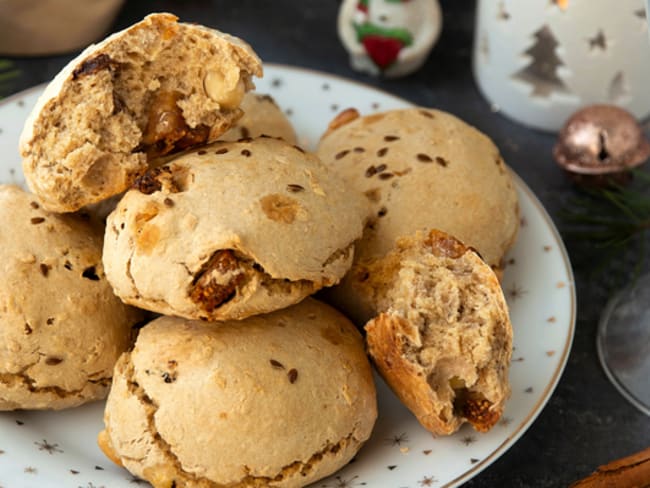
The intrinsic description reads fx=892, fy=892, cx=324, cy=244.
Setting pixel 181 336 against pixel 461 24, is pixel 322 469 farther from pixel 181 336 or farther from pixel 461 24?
pixel 461 24

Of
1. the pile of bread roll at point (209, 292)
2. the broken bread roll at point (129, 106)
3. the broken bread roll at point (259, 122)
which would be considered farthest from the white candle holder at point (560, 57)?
the broken bread roll at point (129, 106)

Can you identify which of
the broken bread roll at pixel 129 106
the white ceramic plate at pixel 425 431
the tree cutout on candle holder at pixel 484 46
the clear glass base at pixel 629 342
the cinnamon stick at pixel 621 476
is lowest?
the clear glass base at pixel 629 342

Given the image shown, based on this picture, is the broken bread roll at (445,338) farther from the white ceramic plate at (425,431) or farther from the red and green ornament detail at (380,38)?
the red and green ornament detail at (380,38)

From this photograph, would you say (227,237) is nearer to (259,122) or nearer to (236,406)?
(236,406)

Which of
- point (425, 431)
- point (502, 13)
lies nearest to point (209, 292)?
point (425, 431)

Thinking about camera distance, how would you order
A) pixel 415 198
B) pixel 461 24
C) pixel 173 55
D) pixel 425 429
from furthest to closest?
pixel 461 24 → pixel 415 198 → pixel 425 429 → pixel 173 55

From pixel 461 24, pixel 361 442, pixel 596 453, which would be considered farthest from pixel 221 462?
pixel 461 24
